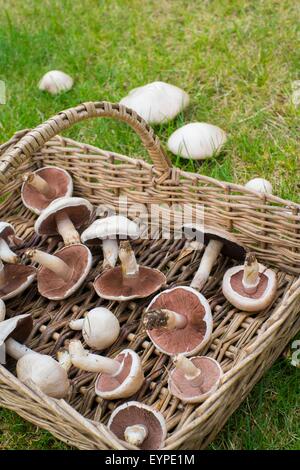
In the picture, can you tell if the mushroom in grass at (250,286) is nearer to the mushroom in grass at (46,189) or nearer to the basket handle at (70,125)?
the basket handle at (70,125)

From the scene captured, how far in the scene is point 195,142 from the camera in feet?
8.87

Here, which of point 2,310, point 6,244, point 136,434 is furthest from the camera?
point 6,244

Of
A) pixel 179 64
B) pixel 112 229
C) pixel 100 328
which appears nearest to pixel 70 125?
pixel 112 229

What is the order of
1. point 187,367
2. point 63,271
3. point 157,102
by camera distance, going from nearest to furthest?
1. point 187,367
2. point 63,271
3. point 157,102

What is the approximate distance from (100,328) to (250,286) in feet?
1.54

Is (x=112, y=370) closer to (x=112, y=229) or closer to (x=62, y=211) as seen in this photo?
(x=112, y=229)

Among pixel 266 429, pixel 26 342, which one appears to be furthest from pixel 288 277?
pixel 26 342

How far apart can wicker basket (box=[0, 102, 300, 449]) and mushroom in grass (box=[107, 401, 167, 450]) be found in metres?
0.06

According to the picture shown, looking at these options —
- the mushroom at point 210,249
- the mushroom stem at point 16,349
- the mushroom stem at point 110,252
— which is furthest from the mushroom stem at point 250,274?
the mushroom stem at point 16,349

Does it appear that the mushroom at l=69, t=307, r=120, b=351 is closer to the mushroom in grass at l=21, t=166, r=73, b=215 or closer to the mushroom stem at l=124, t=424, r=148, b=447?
the mushroom stem at l=124, t=424, r=148, b=447

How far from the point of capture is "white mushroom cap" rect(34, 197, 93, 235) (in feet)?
7.30

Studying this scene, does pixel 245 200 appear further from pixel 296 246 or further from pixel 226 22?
pixel 226 22

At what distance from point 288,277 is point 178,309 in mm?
414

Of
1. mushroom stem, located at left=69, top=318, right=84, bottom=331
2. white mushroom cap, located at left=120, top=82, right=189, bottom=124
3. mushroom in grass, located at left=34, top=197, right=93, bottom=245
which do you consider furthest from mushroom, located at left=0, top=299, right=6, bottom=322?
white mushroom cap, located at left=120, top=82, right=189, bottom=124
